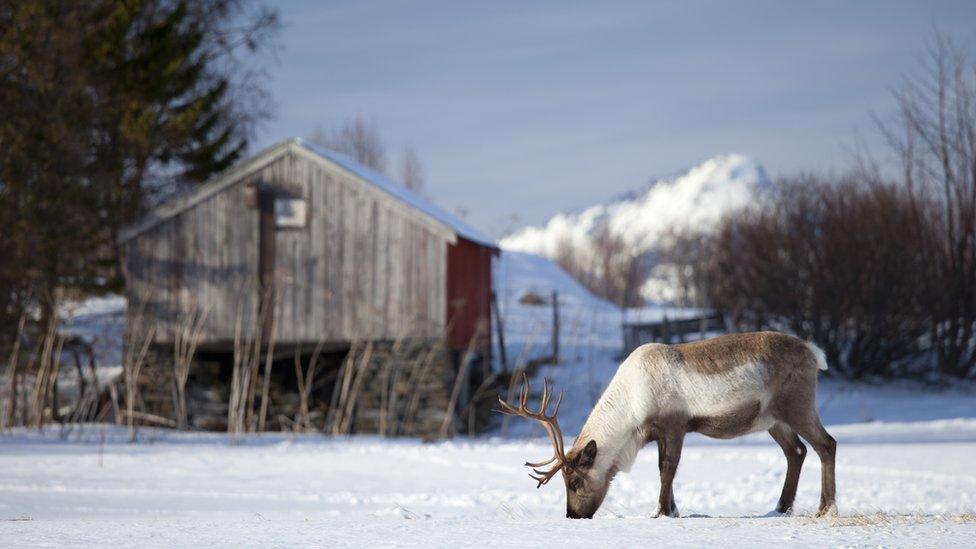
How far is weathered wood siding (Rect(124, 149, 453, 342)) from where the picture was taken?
65.5 ft

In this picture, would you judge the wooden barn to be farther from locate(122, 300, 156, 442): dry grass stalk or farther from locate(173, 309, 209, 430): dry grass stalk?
locate(173, 309, 209, 430): dry grass stalk

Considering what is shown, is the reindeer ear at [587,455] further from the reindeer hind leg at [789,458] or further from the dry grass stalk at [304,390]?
the dry grass stalk at [304,390]

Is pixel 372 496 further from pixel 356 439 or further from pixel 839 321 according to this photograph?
pixel 839 321

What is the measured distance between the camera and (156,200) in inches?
1059

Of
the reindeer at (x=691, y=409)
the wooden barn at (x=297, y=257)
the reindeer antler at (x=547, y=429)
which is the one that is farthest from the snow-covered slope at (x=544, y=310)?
the reindeer at (x=691, y=409)

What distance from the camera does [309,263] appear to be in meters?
20.4

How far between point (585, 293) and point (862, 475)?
1451 inches

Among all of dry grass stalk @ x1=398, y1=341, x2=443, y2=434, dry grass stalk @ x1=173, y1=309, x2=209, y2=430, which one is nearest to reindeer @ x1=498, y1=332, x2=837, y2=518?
dry grass stalk @ x1=173, y1=309, x2=209, y2=430

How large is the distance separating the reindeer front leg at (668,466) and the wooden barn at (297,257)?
13695 mm

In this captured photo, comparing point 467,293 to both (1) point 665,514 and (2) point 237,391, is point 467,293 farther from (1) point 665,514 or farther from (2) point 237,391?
(1) point 665,514

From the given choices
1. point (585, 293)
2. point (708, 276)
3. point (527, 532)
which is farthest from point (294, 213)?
point (585, 293)

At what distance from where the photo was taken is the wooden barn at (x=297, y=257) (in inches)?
786

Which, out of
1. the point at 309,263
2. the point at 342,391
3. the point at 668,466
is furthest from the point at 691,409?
the point at 309,263

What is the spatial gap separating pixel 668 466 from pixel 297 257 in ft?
50.3
